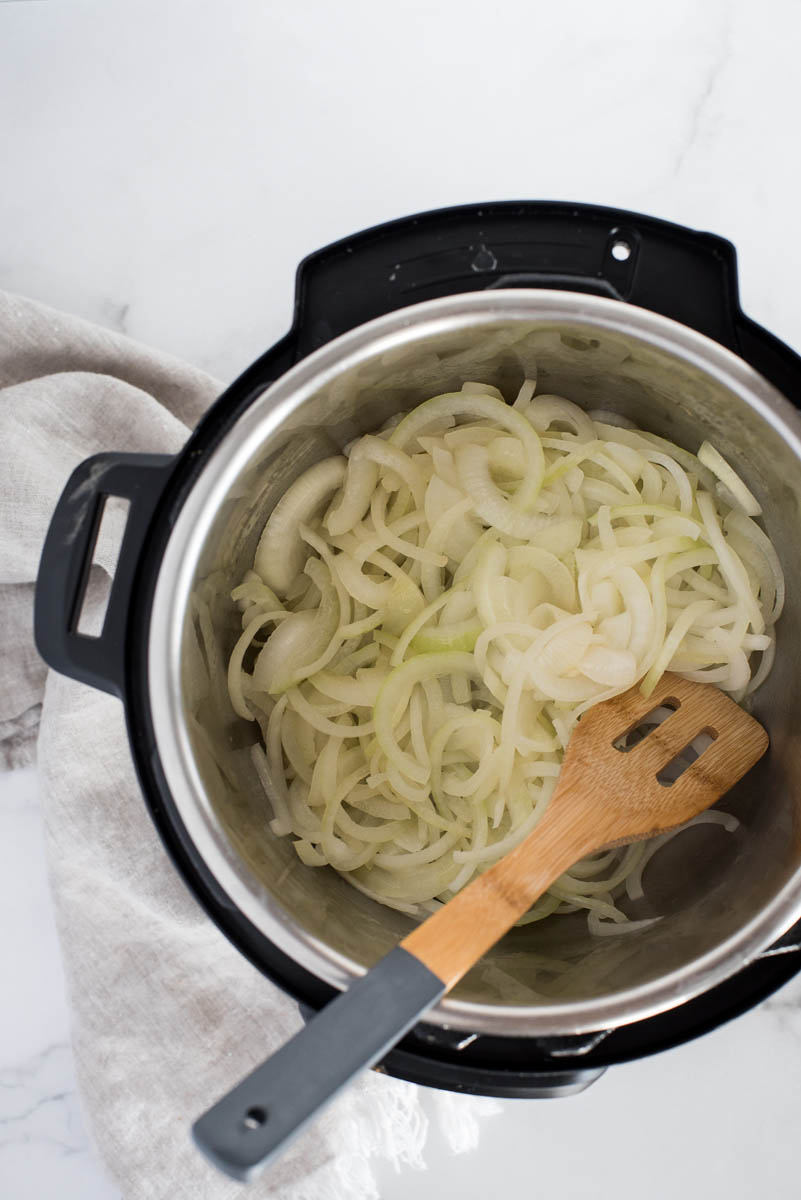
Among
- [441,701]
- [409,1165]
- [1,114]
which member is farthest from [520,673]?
[1,114]

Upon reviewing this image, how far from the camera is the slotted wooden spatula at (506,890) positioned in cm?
Answer: 82

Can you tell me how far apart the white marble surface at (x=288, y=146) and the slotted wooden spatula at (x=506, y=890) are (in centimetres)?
77

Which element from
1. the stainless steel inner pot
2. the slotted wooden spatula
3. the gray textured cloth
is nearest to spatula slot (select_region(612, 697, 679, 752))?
the slotted wooden spatula

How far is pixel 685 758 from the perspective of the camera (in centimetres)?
136

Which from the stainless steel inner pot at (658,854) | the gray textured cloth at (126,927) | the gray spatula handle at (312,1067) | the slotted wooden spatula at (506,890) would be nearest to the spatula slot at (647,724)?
the slotted wooden spatula at (506,890)

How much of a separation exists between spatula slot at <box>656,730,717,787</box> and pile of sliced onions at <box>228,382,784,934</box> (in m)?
0.08

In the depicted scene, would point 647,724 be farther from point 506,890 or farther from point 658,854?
point 506,890

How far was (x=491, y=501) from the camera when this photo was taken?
1.32 m

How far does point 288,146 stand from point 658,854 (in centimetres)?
135

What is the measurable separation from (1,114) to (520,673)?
1367mm

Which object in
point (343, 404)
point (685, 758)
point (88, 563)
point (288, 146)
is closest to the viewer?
point (88, 563)

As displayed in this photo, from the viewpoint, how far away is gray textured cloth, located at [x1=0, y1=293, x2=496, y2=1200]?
1435 mm

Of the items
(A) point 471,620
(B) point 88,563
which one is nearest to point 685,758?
(A) point 471,620

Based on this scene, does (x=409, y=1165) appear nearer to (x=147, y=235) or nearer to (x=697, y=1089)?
(x=697, y=1089)
